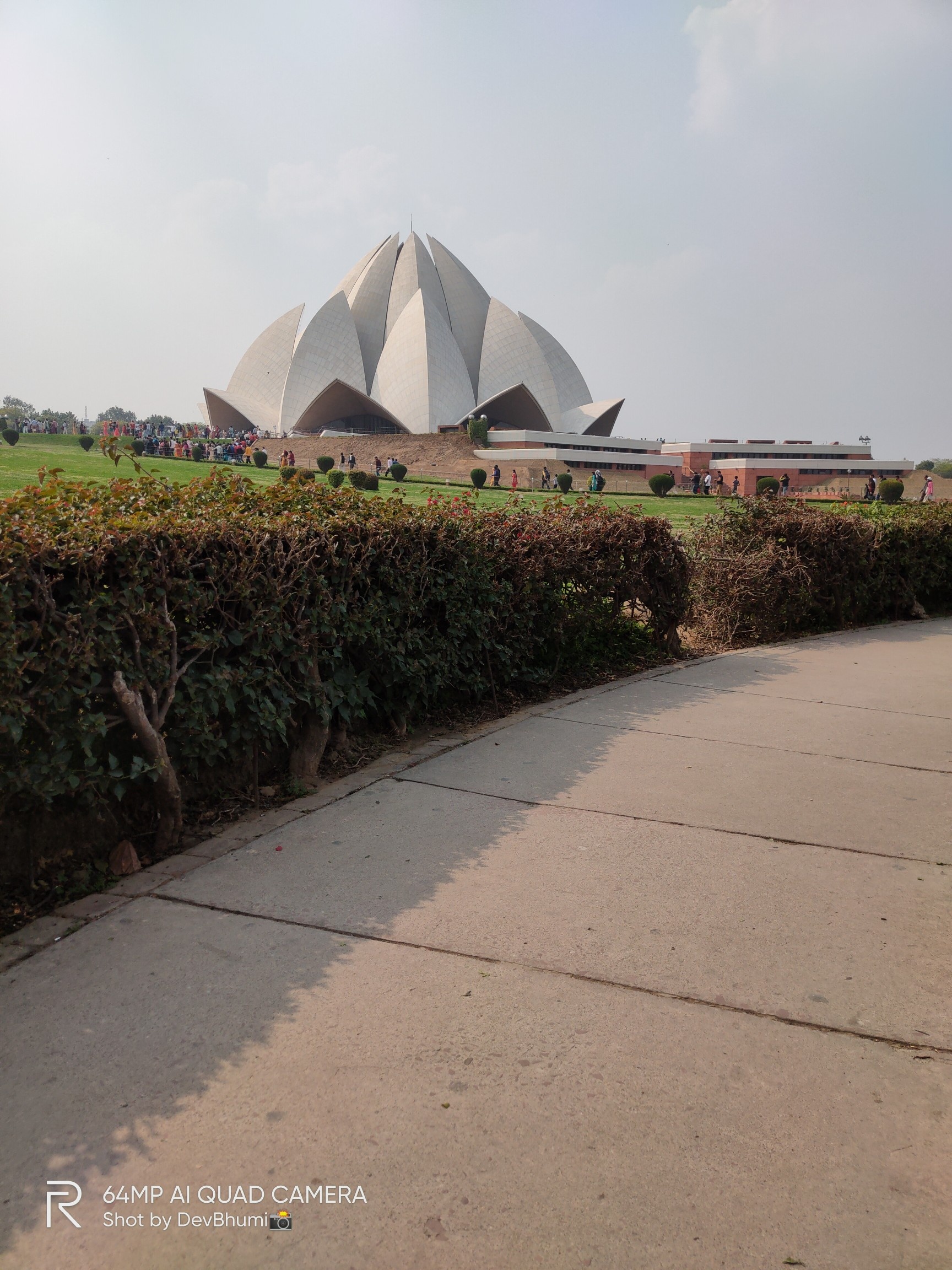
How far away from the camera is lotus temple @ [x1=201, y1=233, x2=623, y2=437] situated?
154 ft

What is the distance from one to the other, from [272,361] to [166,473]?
92.5ft

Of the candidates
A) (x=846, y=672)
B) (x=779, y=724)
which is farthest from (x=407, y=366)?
(x=779, y=724)

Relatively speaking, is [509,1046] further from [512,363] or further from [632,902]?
[512,363]

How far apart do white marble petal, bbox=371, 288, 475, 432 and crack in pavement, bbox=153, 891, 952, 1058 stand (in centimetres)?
4496

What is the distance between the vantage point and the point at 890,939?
2.20 metres

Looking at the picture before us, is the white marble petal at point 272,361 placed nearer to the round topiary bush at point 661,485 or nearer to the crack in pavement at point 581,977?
the round topiary bush at point 661,485

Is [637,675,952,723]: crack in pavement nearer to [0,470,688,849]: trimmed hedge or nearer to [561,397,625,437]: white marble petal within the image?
[0,470,688,849]: trimmed hedge

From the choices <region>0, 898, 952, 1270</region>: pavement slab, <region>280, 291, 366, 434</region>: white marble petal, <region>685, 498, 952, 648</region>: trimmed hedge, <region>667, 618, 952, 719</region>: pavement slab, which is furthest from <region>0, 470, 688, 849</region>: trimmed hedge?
<region>280, 291, 366, 434</region>: white marble petal

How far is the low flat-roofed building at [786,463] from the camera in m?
41.4

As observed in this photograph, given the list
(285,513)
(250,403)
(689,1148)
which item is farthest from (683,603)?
(250,403)

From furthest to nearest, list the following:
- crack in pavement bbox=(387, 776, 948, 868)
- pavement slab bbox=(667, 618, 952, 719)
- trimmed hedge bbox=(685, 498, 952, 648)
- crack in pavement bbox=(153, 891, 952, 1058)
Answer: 1. trimmed hedge bbox=(685, 498, 952, 648)
2. pavement slab bbox=(667, 618, 952, 719)
3. crack in pavement bbox=(387, 776, 948, 868)
4. crack in pavement bbox=(153, 891, 952, 1058)

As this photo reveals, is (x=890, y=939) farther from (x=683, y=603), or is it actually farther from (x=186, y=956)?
(x=683, y=603)

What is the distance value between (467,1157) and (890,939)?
1.29 meters

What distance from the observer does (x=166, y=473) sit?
24.6 m
